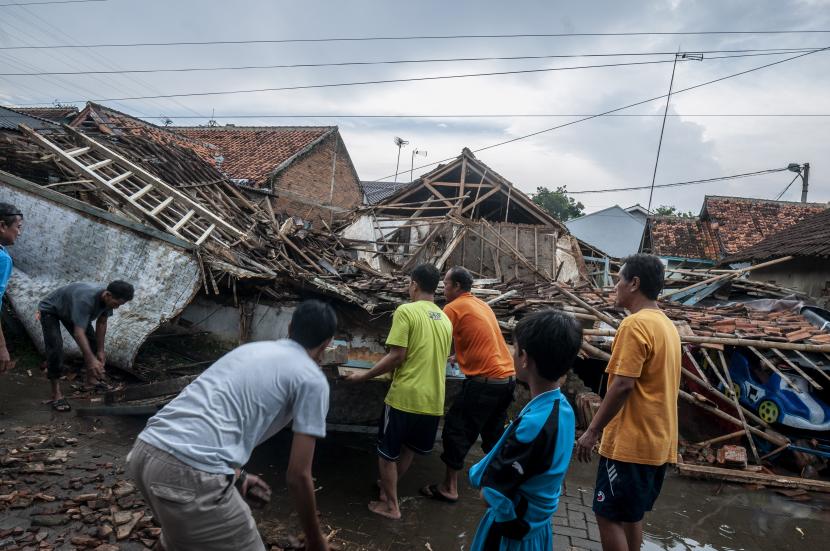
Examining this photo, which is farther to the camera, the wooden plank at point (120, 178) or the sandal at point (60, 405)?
the wooden plank at point (120, 178)

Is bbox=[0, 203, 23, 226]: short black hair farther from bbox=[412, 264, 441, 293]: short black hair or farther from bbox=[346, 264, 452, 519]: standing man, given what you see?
bbox=[412, 264, 441, 293]: short black hair

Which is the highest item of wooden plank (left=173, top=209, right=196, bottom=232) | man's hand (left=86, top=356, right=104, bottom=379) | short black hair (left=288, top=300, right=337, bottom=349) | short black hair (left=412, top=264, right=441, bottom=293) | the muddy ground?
wooden plank (left=173, top=209, right=196, bottom=232)

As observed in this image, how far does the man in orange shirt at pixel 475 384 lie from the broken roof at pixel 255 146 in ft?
51.7

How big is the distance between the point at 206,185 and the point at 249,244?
3.36 meters

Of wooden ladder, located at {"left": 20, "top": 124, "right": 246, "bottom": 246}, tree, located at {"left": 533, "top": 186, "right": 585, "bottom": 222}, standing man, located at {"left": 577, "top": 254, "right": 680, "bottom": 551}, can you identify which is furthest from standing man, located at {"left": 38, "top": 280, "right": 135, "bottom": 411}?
tree, located at {"left": 533, "top": 186, "right": 585, "bottom": 222}

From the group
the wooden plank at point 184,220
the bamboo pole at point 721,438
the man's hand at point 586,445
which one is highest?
the wooden plank at point 184,220

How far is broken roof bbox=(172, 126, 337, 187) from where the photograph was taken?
62.7 ft

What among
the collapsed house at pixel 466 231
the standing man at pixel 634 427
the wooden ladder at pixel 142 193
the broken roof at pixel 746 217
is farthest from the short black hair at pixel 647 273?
the broken roof at pixel 746 217

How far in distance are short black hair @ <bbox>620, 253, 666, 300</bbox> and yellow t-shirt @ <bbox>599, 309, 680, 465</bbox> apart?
146 millimetres

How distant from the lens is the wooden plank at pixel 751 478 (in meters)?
5.32

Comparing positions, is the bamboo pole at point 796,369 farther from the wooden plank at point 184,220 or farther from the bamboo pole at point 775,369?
the wooden plank at point 184,220

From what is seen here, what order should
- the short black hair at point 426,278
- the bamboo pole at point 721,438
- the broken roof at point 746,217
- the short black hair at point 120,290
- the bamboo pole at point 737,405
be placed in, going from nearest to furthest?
the short black hair at point 426,278 < the short black hair at point 120,290 < the bamboo pole at point 737,405 < the bamboo pole at point 721,438 < the broken roof at point 746,217

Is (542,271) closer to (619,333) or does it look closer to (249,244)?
(249,244)

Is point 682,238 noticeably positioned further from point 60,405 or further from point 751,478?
point 60,405
